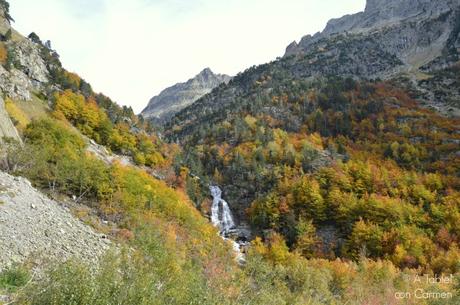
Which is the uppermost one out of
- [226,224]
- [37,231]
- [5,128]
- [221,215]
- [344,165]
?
[5,128]

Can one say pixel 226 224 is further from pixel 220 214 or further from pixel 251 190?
pixel 251 190

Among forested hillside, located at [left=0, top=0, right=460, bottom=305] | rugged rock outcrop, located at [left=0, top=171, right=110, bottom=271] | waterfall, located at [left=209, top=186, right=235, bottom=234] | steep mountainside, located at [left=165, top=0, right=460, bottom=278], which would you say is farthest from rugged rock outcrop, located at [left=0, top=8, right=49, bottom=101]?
waterfall, located at [left=209, top=186, right=235, bottom=234]

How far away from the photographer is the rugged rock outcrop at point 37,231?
23.5 meters

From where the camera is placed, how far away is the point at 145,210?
49.7m

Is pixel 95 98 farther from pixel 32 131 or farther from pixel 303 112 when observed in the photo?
pixel 303 112

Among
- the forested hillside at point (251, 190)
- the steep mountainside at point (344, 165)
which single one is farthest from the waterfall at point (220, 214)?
the steep mountainside at point (344, 165)

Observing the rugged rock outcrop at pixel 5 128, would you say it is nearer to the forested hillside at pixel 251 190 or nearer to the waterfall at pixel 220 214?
the forested hillside at pixel 251 190

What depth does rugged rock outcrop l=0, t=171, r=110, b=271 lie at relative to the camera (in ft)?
76.9

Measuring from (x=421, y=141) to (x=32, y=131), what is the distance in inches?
4152

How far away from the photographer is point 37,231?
88.2 feet

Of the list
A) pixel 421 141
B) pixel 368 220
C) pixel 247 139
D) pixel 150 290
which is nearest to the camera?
pixel 150 290

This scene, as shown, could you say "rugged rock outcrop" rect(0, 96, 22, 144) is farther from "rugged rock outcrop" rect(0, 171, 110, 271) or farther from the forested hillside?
"rugged rock outcrop" rect(0, 171, 110, 271)

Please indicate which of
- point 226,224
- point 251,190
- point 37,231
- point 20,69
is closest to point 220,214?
point 226,224

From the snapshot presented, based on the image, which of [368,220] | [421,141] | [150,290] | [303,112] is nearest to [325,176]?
[368,220]
